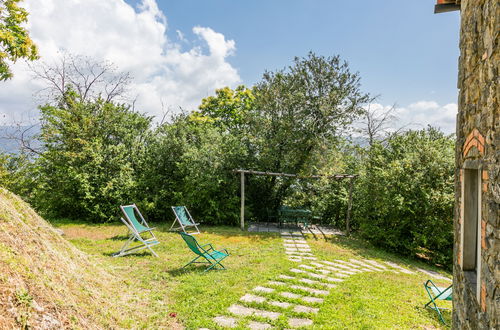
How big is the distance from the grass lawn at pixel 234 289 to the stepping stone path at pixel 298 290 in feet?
0.20

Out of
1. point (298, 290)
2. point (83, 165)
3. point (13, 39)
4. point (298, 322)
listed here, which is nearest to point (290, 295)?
point (298, 290)

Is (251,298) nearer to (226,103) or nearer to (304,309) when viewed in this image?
(304,309)

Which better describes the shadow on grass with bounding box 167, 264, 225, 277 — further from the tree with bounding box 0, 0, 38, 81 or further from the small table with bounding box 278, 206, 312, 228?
the tree with bounding box 0, 0, 38, 81

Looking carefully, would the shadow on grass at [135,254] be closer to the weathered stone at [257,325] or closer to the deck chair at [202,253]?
the deck chair at [202,253]

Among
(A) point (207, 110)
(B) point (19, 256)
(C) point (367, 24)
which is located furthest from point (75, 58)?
(B) point (19, 256)

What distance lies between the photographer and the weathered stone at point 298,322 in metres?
3.29

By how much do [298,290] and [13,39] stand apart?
26.3ft

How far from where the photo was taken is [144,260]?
228 inches

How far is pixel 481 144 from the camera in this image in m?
2.26

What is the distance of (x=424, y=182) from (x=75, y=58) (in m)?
17.1

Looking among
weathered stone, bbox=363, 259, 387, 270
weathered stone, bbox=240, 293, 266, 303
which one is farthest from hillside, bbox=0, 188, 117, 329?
weathered stone, bbox=363, 259, 387, 270

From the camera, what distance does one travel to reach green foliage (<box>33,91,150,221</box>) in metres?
10.3

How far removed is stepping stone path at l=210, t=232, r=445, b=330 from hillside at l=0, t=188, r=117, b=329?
4.78 ft

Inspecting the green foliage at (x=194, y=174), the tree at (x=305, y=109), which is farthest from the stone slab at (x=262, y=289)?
the tree at (x=305, y=109)
